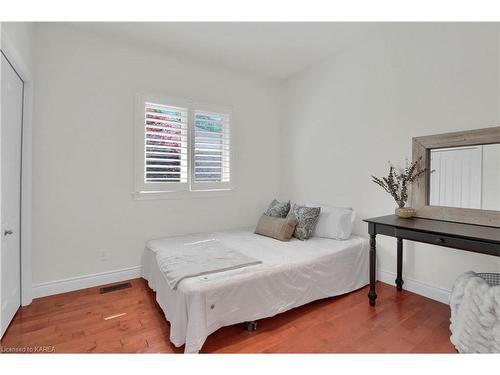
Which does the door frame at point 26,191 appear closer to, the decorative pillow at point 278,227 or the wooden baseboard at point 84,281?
the wooden baseboard at point 84,281

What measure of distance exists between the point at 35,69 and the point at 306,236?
3154mm

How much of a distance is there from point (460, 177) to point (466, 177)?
1.6 inches

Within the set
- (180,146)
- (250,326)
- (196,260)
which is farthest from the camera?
(180,146)

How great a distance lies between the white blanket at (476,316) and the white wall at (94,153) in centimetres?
261

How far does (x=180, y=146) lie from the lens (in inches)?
122

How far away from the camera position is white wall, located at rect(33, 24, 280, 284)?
245cm

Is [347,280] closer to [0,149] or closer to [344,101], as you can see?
[344,101]

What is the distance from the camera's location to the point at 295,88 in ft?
12.4

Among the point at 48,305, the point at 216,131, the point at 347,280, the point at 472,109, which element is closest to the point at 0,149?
the point at 48,305

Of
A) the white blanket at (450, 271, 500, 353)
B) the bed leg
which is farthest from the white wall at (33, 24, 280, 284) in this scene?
the white blanket at (450, 271, 500, 353)

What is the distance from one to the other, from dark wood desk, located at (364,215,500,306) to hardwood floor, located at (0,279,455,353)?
1.02 ft

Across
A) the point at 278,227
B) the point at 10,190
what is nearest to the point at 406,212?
the point at 278,227

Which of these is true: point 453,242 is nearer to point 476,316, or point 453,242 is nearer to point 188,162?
point 476,316

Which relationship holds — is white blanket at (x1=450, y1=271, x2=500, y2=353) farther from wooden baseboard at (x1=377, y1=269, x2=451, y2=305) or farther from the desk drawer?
wooden baseboard at (x1=377, y1=269, x2=451, y2=305)
